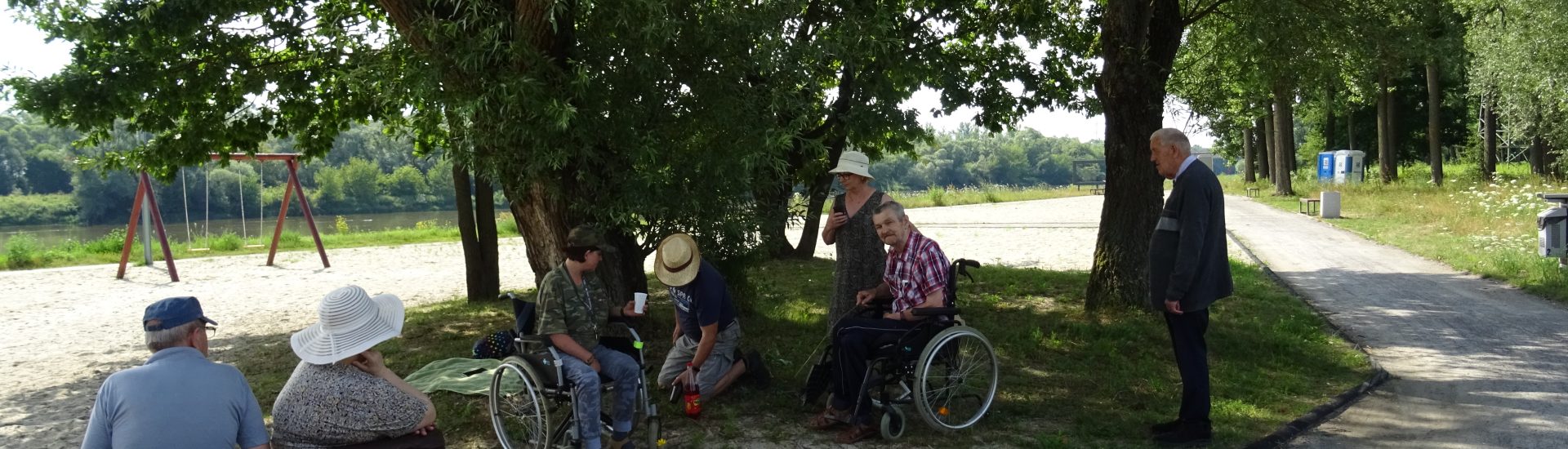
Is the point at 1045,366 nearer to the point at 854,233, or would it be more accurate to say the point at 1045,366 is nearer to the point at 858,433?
the point at 854,233

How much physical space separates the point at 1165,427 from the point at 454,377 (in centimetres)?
461

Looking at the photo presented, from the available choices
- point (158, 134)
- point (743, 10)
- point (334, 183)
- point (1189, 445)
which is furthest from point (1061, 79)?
point (334, 183)

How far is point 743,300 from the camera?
9.73 meters

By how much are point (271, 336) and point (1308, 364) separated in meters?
9.47

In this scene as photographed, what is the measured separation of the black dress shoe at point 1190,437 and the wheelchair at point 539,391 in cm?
273

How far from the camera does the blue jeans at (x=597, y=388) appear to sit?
5219mm

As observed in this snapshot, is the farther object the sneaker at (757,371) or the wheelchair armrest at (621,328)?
the sneaker at (757,371)

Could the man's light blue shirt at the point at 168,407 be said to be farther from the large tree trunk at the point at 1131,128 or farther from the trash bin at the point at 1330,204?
the trash bin at the point at 1330,204

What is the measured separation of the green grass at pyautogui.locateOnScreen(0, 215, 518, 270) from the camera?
67.2 feet

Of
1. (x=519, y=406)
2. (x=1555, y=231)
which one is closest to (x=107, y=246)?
(x=519, y=406)

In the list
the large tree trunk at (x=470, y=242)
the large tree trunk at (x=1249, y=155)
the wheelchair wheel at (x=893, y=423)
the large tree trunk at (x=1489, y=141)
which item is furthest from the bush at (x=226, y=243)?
the large tree trunk at (x=1249, y=155)

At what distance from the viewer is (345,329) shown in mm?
3814

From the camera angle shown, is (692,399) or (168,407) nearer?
(168,407)

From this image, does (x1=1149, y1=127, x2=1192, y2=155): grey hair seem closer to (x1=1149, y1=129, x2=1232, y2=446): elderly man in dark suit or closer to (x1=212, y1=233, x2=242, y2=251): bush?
(x1=1149, y1=129, x2=1232, y2=446): elderly man in dark suit
